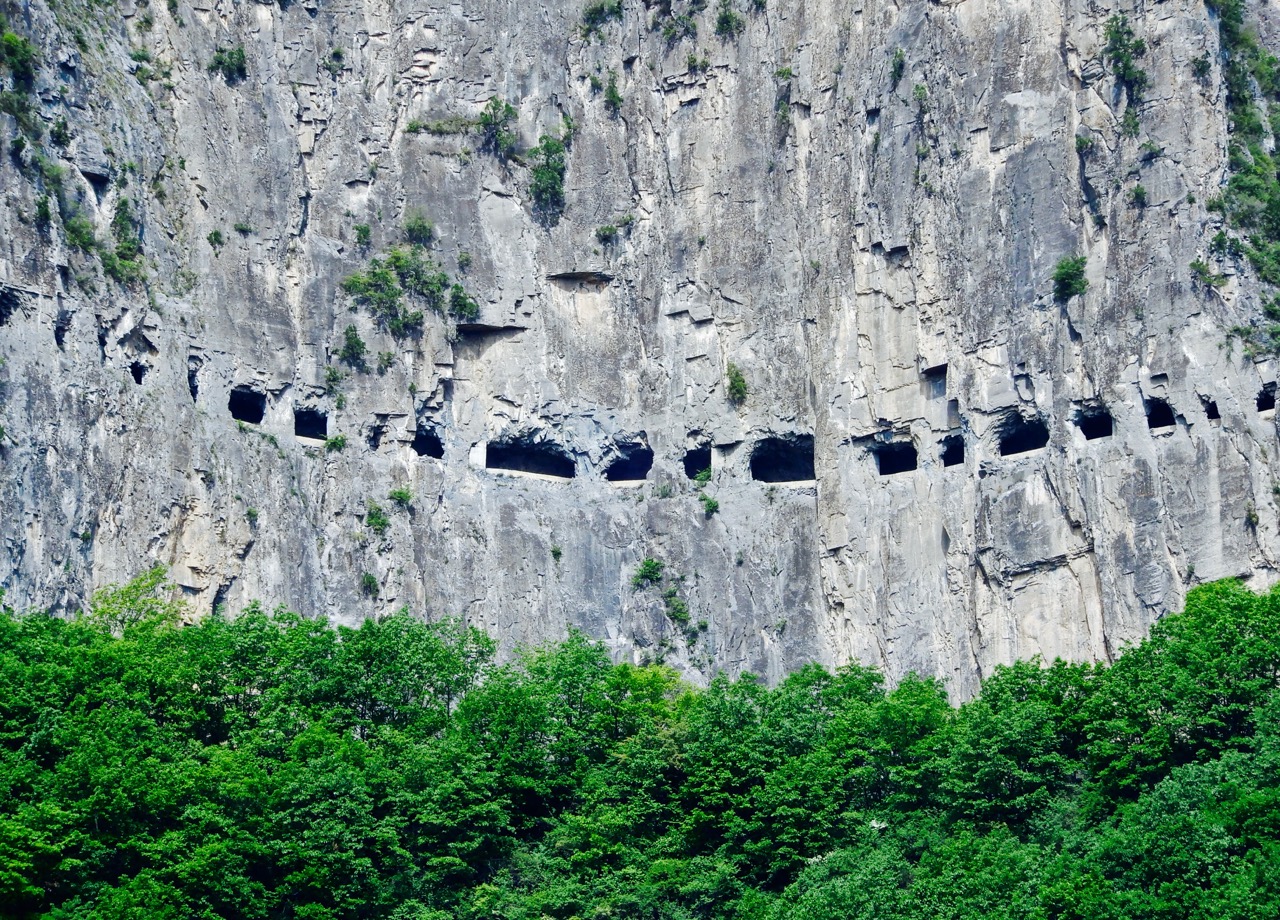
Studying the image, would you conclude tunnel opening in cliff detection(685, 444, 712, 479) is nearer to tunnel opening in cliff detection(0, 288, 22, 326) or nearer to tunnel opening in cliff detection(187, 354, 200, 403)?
tunnel opening in cliff detection(187, 354, 200, 403)

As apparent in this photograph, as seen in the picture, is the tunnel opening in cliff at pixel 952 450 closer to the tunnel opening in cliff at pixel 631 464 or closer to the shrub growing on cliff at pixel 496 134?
the tunnel opening in cliff at pixel 631 464

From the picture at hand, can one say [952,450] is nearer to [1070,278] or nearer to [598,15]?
[1070,278]

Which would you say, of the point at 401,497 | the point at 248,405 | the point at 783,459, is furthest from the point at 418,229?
the point at 783,459

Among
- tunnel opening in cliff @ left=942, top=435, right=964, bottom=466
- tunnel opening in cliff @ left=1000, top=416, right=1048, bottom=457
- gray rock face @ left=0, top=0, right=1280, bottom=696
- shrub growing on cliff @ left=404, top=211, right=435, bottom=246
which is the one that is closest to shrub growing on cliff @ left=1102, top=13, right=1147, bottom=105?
gray rock face @ left=0, top=0, right=1280, bottom=696

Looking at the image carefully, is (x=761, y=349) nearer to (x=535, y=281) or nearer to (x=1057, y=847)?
(x=535, y=281)

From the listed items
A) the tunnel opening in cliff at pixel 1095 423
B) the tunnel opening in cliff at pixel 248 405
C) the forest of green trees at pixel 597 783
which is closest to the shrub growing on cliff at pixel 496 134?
the tunnel opening in cliff at pixel 248 405
